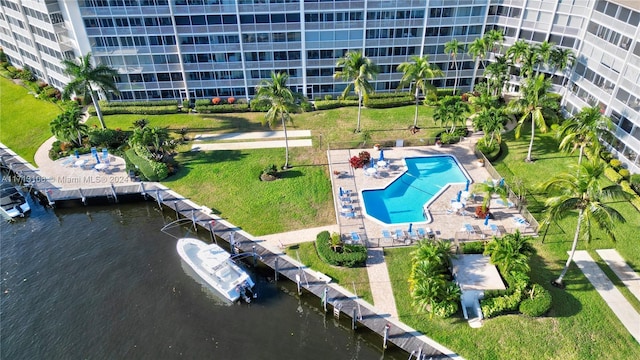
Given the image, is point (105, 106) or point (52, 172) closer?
point (52, 172)

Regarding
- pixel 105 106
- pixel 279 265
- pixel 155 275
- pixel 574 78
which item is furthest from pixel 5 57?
pixel 574 78

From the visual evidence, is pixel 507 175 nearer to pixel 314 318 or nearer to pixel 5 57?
pixel 314 318

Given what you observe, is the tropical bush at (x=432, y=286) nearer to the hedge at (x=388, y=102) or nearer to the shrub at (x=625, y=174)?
the shrub at (x=625, y=174)

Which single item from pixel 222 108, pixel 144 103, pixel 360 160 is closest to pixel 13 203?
pixel 144 103

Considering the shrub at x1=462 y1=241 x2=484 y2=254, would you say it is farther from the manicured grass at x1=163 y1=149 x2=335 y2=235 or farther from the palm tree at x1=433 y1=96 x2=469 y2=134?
the palm tree at x1=433 y1=96 x2=469 y2=134

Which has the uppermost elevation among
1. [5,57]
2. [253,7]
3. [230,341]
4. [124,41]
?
[253,7]

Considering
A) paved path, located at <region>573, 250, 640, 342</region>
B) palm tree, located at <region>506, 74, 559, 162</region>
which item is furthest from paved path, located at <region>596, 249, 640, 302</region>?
palm tree, located at <region>506, 74, 559, 162</region>
